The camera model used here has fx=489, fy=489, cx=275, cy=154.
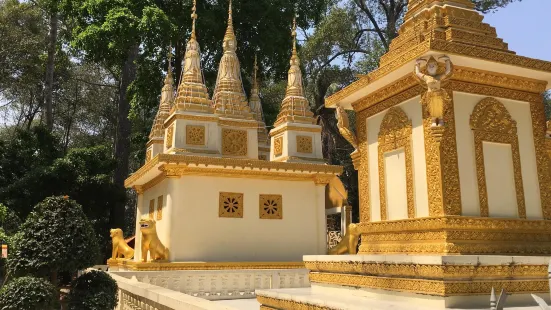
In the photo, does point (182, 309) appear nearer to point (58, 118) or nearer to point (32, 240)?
point (32, 240)

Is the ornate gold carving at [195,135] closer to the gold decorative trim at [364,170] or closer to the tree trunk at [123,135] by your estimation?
the gold decorative trim at [364,170]

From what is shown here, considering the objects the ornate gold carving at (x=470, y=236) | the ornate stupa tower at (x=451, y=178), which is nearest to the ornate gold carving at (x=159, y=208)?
the ornate stupa tower at (x=451, y=178)

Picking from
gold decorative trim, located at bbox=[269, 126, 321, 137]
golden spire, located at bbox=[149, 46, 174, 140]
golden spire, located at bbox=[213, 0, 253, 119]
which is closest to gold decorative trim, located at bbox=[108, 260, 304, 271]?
gold decorative trim, located at bbox=[269, 126, 321, 137]

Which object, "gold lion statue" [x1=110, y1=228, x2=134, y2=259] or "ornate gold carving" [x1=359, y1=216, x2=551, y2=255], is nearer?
"ornate gold carving" [x1=359, y1=216, x2=551, y2=255]

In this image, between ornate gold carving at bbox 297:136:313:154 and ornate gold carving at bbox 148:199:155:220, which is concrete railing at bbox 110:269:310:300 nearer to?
ornate gold carving at bbox 148:199:155:220

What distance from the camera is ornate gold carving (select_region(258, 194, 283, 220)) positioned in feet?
44.8

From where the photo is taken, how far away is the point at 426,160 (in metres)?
5.64

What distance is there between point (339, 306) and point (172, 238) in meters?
8.41

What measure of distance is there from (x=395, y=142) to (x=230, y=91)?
1010 centimetres

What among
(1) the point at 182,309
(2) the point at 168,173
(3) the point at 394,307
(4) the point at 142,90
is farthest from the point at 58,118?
(3) the point at 394,307

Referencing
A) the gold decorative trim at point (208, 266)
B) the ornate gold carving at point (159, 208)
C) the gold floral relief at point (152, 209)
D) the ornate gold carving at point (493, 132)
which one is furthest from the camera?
the gold floral relief at point (152, 209)

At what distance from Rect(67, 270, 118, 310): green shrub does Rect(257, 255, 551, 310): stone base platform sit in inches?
80.2

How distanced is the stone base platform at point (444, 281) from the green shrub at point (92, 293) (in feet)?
6.69

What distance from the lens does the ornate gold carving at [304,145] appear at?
49.6 feet
